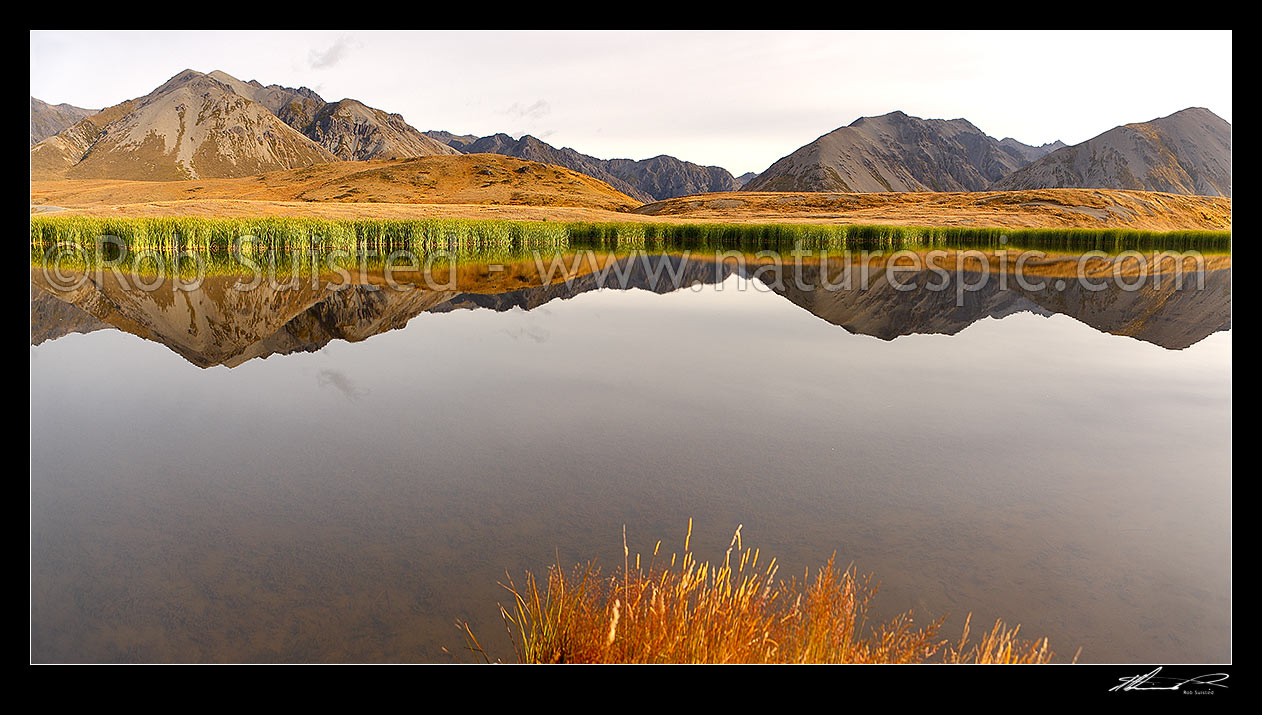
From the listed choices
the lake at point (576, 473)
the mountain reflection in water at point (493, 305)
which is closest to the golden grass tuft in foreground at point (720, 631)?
the lake at point (576, 473)

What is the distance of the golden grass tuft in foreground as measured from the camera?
10.5ft
